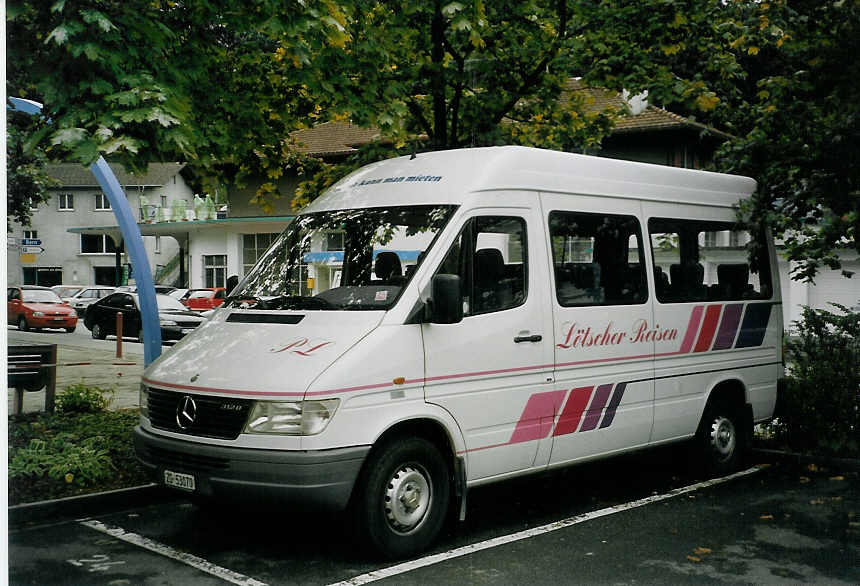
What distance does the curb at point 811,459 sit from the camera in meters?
9.02

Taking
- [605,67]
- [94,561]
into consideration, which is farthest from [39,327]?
[94,561]

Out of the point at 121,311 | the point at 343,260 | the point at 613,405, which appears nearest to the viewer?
the point at 343,260

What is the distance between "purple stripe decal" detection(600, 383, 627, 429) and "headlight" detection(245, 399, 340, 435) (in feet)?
8.80

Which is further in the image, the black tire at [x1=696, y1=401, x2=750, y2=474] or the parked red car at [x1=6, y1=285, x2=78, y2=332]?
the parked red car at [x1=6, y1=285, x2=78, y2=332]

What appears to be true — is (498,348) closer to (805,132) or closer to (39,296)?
(805,132)

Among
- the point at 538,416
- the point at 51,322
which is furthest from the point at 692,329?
the point at 51,322

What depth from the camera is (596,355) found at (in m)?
7.46

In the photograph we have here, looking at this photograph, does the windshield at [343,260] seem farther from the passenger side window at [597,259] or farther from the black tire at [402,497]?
the passenger side window at [597,259]

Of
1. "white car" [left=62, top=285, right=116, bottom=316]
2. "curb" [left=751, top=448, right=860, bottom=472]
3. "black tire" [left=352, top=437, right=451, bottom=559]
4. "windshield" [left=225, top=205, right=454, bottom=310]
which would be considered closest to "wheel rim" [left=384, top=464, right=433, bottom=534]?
"black tire" [left=352, top=437, right=451, bottom=559]

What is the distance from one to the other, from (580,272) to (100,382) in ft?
A: 36.4

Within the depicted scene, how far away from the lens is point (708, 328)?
28.3 ft

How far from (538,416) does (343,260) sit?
1.82 metres

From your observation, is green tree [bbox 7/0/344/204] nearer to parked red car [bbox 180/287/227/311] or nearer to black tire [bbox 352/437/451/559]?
black tire [bbox 352/437/451/559]

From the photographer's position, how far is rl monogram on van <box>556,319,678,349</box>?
7.21 meters
